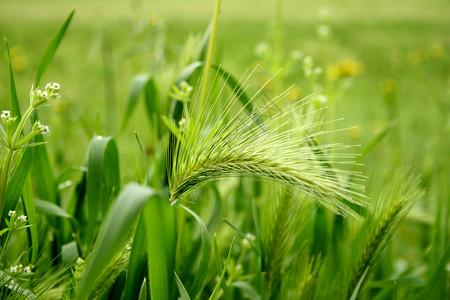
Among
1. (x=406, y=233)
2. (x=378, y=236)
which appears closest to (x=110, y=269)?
(x=378, y=236)

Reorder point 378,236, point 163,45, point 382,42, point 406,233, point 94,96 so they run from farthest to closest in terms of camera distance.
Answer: point 382,42, point 94,96, point 406,233, point 163,45, point 378,236

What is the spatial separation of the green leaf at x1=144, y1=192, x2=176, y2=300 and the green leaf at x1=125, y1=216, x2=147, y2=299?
7 cm

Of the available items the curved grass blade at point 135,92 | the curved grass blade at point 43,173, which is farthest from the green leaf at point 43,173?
the curved grass blade at point 135,92

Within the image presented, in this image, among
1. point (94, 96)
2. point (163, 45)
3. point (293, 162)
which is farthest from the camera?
point (94, 96)

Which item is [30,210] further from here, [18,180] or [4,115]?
[4,115]

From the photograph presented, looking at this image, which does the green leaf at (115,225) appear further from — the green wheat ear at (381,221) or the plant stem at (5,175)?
the green wheat ear at (381,221)

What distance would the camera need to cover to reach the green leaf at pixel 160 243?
1.52 ft

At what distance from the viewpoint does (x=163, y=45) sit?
128cm

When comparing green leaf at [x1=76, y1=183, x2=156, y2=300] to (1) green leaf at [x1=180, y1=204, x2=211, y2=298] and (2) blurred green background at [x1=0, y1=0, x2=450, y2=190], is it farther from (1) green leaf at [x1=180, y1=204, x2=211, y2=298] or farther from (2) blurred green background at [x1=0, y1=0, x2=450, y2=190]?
(2) blurred green background at [x1=0, y1=0, x2=450, y2=190]

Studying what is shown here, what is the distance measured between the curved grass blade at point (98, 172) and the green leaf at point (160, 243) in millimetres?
249

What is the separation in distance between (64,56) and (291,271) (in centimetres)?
327

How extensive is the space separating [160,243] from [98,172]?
267mm

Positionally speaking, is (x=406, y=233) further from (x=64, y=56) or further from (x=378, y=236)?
(x=64, y=56)

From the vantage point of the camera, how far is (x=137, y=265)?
0.61 meters
